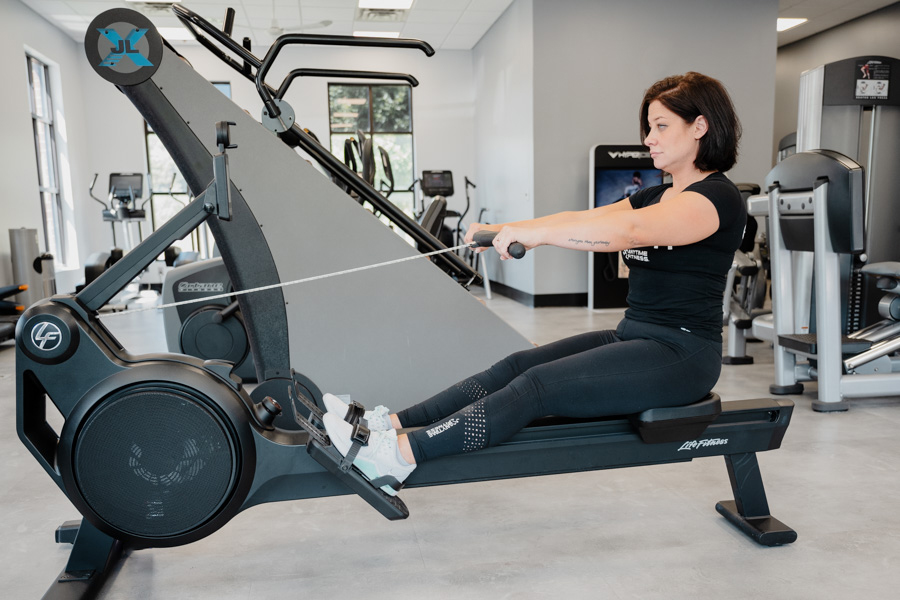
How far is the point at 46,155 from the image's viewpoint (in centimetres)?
765

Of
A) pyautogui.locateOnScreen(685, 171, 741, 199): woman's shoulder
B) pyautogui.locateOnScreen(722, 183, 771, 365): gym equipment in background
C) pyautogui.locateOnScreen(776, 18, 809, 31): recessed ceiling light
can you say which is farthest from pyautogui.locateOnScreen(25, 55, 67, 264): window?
pyautogui.locateOnScreen(776, 18, 809, 31): recessed ceiling light

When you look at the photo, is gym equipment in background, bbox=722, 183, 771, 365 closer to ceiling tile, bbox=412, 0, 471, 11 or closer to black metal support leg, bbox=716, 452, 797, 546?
black metal support leg, bbox=716, 452, 797, 546

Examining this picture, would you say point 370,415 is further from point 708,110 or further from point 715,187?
point 708,110

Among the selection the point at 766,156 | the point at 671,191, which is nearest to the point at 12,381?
the point at 671,191

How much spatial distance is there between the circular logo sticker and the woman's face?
1.32 metres

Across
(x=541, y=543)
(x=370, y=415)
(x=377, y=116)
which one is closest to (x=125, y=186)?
(x=377, y=116)

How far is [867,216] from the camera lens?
394 cm

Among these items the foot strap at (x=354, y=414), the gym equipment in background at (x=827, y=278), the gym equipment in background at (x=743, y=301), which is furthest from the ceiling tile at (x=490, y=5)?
the foot strap at (x=354, y=414)

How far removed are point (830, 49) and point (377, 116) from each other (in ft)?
19.3

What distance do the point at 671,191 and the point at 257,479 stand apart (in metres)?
1.29

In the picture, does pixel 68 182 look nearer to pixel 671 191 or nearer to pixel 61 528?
pixel 61 528

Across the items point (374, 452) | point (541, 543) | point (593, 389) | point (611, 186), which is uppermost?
point (611, 186)

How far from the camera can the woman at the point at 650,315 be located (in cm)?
149

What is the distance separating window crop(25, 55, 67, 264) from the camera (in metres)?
7.34
